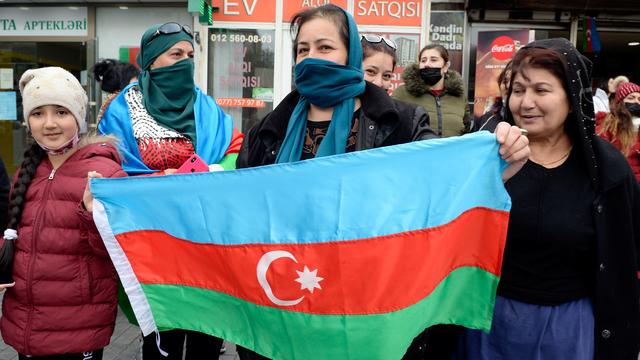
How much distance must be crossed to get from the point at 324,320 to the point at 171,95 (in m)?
1.87

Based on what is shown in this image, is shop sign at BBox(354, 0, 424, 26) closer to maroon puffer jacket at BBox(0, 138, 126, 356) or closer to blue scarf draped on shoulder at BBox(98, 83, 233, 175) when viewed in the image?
blue scarf draped on shoulder at BBox(98, 83, 233, 175)

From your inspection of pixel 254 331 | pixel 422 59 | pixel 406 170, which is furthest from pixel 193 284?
pixel 422 59

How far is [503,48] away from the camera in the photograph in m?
8.51

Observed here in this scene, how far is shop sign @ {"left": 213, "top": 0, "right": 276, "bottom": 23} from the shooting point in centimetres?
888

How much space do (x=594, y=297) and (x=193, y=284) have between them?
1.54 m

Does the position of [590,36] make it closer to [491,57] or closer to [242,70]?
[491,57]

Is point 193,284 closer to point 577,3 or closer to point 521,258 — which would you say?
point 521,258

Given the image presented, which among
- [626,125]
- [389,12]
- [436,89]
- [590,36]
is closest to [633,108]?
[626,125]

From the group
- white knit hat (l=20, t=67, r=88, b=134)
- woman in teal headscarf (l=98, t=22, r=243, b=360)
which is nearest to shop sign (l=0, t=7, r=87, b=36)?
woman in teal headscarf (l=98, t=22, r=243, b=360)

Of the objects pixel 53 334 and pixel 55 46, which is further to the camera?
pixel 55 46

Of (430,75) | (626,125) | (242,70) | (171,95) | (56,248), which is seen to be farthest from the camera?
(242,70)

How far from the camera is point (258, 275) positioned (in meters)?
2.00

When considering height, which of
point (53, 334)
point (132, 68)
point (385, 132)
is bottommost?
point (53, 334)

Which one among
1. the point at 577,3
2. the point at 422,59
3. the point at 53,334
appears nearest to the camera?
the point at 53,334
